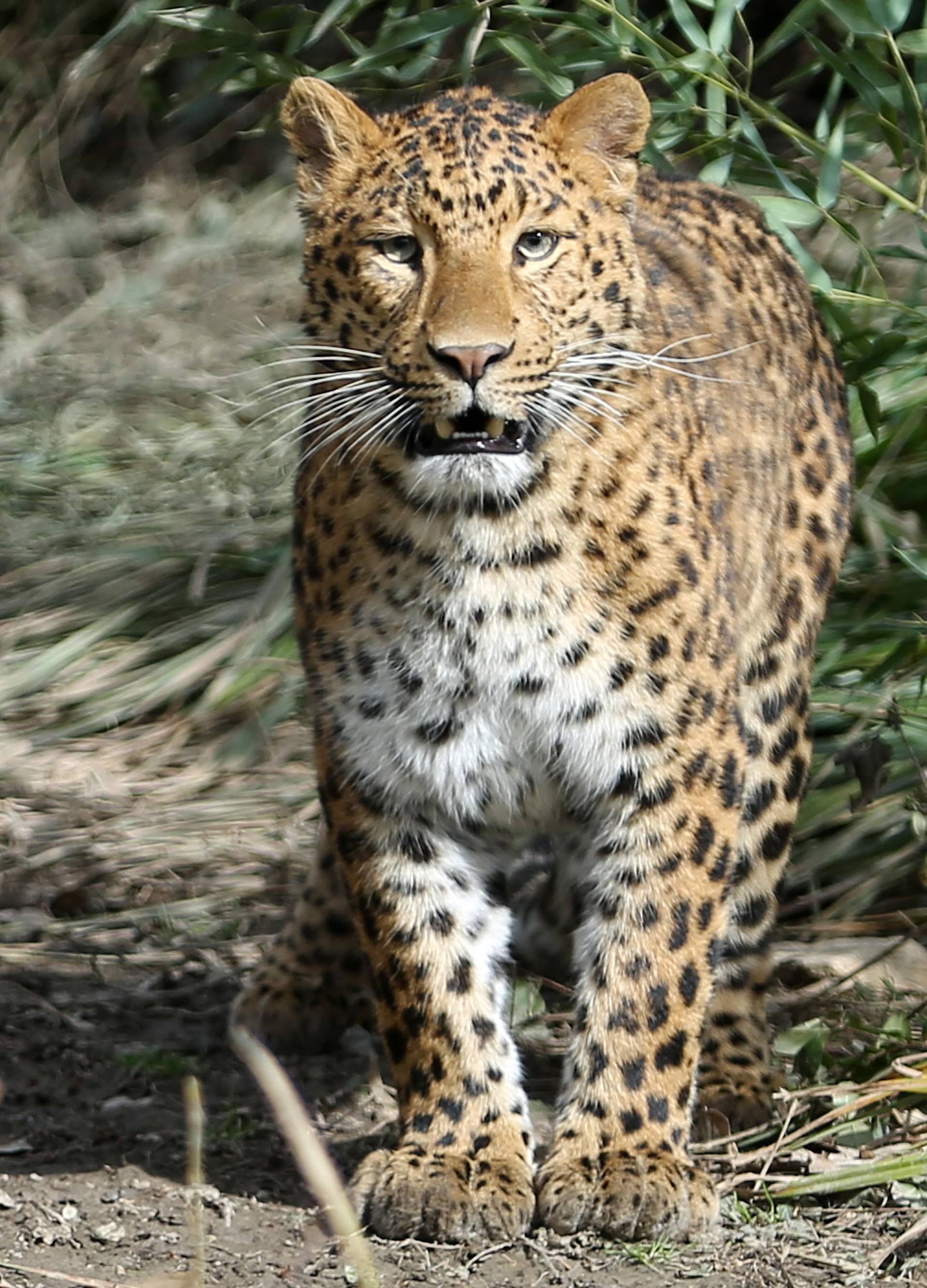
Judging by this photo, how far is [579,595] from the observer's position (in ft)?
13.2

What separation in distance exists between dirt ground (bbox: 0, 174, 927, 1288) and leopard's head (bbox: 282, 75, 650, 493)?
1494 millimetres

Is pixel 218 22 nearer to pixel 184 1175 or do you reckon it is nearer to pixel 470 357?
pixel 470 357

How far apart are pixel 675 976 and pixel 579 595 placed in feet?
2.52

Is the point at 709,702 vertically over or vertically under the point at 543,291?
under

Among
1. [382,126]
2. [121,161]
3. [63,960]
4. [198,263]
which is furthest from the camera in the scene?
[121,161]

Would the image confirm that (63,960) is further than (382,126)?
Yes

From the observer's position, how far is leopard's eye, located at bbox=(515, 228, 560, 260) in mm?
3953

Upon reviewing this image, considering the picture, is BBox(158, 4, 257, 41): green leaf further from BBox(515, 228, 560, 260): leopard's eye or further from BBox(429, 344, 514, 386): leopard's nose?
BBox(429, 344, 514, 386): leopard's nose

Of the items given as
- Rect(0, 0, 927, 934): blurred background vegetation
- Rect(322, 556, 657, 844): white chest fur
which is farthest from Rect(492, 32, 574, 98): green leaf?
Rect(322, 556, 657, 844): white chest fur

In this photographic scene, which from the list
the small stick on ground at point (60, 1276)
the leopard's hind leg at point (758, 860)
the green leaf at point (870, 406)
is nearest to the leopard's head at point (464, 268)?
the leopard's hind leg at point (758, 860)

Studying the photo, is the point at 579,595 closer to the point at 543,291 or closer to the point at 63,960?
the point at 543,291

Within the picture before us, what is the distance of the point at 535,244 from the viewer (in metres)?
3.97

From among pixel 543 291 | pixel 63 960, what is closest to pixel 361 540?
pixel 543 291

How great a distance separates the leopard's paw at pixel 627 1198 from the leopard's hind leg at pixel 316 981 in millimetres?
1216
